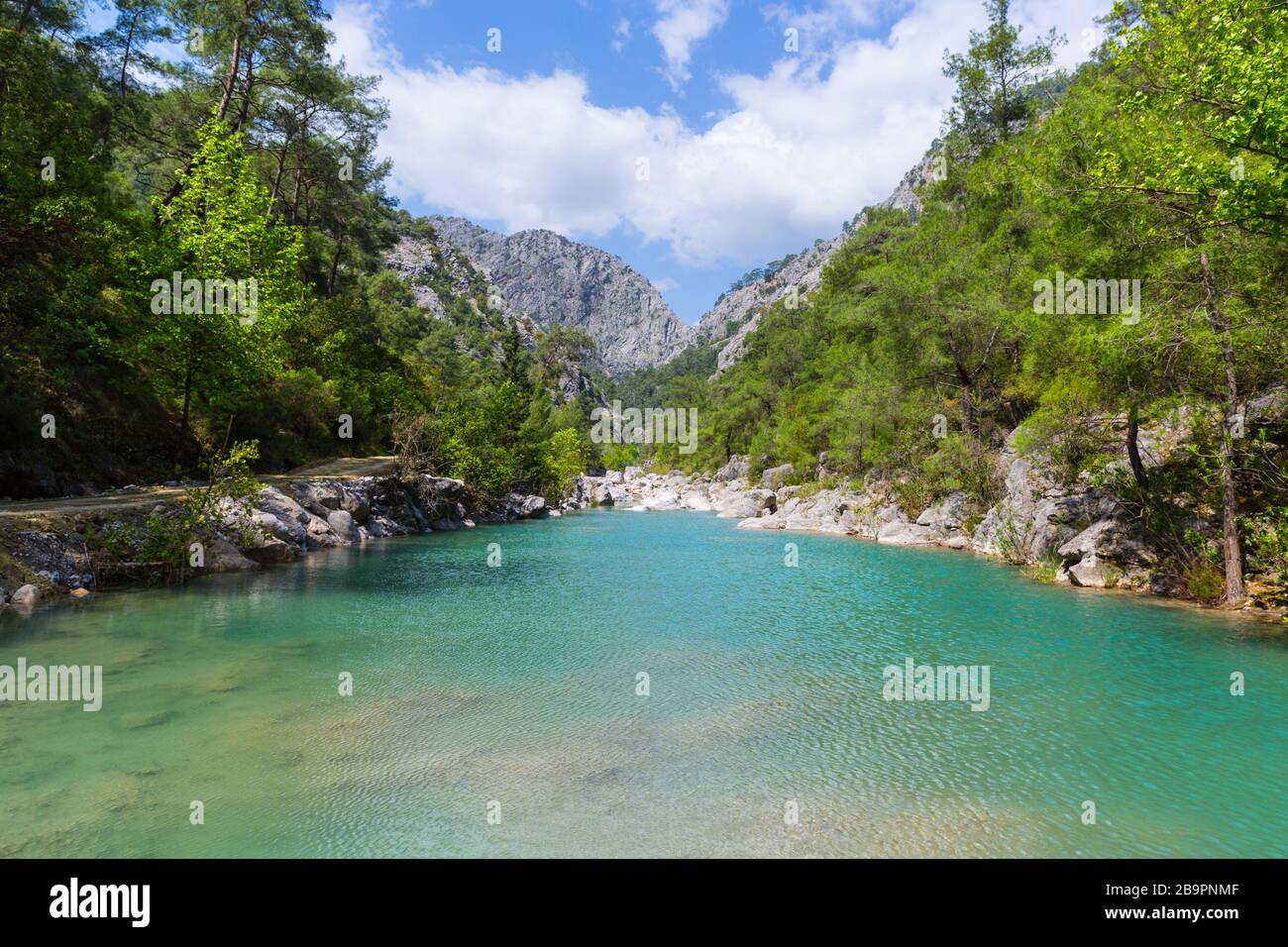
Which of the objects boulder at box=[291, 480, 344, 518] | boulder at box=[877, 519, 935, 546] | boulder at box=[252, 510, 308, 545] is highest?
boulder at box=[291, 480, 344, 518]

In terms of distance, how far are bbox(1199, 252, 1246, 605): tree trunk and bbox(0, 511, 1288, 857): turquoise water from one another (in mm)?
1075

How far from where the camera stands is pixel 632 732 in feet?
25.4

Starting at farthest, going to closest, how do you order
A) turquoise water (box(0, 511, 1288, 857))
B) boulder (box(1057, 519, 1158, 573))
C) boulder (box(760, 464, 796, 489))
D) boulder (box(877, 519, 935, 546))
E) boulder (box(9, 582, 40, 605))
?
boulder (box(760, 464, 796, 489)) → boulder (box(877, 519, 935, 546)) → boulder (box(1057, 519, 1158, 573)) → boulder (box(9, 582, 40, 605)) → turquoise water (box(0, 511, 1288, 857))

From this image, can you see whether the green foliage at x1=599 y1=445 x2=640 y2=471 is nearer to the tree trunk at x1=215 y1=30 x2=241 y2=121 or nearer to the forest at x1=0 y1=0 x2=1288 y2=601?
the forest at x1=0 y1=0 x2=1288 y2=601

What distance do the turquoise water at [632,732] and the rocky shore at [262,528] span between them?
125cm

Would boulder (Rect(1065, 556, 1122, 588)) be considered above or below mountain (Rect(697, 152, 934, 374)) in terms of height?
below

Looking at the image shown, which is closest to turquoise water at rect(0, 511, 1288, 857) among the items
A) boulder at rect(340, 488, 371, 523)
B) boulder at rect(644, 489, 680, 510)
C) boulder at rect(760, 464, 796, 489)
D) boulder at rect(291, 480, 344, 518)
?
boulder at rect(291, 480, 344, 518)

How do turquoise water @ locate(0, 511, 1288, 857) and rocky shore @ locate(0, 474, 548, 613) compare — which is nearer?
turquoise water @ locate(0, 511, 1288, 857)

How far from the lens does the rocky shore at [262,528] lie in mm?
13367

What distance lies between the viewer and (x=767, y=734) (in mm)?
7781

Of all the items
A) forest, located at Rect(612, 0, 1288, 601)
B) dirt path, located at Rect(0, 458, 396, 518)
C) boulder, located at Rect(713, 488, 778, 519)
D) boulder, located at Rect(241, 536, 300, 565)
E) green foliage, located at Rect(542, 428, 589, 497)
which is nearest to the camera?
forest, located at Rect(612, 0, 1288, 601)

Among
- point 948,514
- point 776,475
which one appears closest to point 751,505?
point 776,475

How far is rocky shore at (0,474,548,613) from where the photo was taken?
13.4 metres
